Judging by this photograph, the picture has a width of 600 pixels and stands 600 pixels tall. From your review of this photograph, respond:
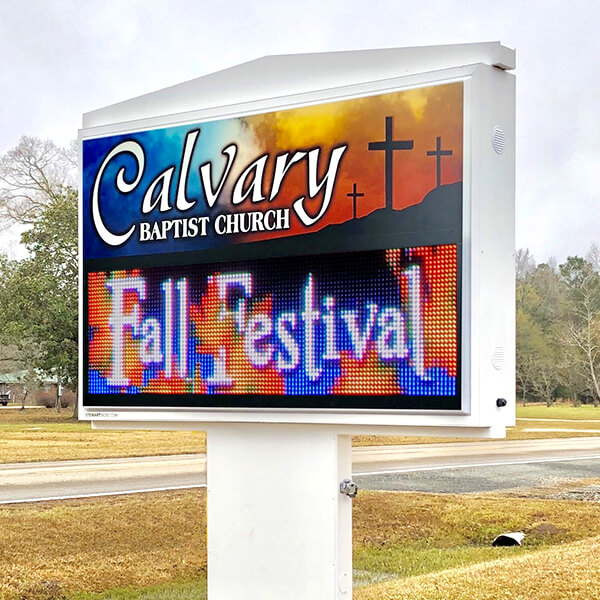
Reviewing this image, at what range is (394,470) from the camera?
16797 millimetres

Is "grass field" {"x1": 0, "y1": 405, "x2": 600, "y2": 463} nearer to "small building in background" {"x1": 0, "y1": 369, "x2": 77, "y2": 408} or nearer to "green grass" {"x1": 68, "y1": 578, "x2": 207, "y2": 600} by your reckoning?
"small building in background" {"x1": 0, "y1": 369, "x2": 77, "y2": 408}

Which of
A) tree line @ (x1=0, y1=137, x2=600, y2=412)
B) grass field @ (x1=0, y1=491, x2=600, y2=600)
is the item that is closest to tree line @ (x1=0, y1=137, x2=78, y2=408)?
tree line @ (x1=0, y1=137, x2=600, y2=412)

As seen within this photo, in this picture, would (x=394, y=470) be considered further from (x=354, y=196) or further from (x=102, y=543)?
(x=354, y=196)

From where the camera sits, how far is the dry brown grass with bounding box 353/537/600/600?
7.37 meters

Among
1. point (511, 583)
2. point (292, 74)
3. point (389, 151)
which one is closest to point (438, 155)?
point (389, 151)

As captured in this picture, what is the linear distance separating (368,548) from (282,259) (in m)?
6.80

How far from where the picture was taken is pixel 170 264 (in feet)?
17.4

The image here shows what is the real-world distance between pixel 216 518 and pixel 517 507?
8.66 metres

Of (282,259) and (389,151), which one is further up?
(389,151)

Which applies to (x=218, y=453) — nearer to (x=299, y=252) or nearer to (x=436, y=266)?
(x=299, y=252)

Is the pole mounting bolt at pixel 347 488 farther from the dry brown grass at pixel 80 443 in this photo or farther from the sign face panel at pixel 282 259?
the dry brown grass at pixel 80 443

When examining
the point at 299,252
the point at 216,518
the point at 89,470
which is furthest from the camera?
the point at 89,470

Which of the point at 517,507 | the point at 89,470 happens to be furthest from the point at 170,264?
the point at 89,470

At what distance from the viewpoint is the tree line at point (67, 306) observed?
82.2ft
